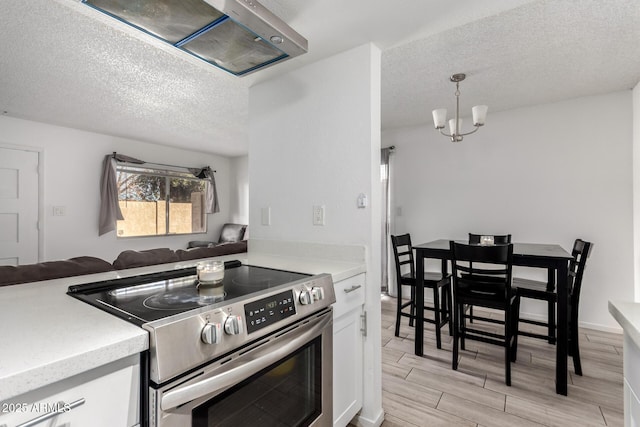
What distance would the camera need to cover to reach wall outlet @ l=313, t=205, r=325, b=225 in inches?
74.4

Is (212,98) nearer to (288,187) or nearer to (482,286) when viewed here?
(288,187)

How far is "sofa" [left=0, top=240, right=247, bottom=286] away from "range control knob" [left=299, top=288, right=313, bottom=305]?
46.0 inches

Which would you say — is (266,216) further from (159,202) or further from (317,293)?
(159,202)

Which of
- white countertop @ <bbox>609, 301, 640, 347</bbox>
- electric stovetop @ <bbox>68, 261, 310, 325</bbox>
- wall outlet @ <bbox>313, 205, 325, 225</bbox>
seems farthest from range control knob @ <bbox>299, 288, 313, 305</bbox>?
white countertop @ <bbox>609, 301, 640, 347</bbox>

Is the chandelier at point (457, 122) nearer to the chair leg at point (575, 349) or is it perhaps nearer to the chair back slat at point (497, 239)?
the chair back slat at point (497, 239)

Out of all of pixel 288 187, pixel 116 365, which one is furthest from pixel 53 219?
pixel 116 365

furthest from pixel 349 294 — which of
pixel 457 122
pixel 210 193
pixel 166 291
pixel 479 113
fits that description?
pixel 210 193

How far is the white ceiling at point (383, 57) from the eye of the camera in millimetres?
1603

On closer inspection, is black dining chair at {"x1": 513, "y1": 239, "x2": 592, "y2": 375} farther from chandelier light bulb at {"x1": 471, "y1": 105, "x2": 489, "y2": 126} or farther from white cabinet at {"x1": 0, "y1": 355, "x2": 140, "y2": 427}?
white cabinet at {"x1": 0, "y1": 355, "x2": 140, "y2": 427}

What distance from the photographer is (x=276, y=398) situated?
3.62ft

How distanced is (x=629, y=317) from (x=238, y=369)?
108cm

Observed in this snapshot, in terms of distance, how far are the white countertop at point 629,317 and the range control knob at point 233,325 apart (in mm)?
988

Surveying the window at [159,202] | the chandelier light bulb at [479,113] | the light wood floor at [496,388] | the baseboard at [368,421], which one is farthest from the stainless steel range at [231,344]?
the window at [159,202]

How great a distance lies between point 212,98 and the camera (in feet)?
9.89
